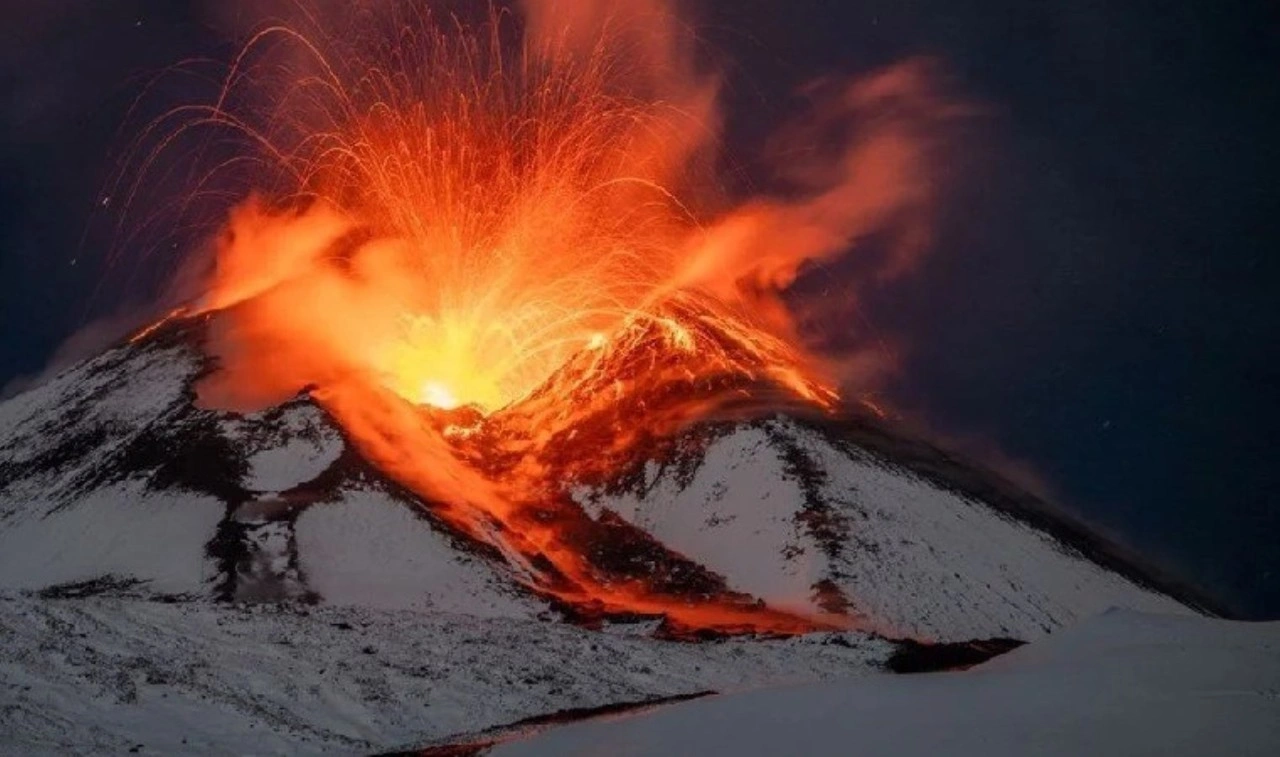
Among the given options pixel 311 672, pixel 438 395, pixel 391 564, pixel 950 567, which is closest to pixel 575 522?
pixel 391 564

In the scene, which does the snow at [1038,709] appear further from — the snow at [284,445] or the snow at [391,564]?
the snow at [284,445]

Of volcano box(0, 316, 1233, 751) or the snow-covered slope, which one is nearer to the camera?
volcano box(0, 316, 1233, 751)

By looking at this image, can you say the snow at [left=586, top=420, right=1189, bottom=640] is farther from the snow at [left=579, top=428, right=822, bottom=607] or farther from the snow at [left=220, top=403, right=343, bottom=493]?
the snow at [left=220, top=403, right=343, bottom=493]

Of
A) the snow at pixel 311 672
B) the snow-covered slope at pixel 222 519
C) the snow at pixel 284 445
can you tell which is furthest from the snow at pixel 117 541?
the snow at pixel 311 672

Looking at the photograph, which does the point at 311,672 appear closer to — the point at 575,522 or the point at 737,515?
the point at 575,522

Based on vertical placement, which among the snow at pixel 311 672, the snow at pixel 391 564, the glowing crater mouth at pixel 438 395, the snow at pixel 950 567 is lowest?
the snow at pixel 311 672

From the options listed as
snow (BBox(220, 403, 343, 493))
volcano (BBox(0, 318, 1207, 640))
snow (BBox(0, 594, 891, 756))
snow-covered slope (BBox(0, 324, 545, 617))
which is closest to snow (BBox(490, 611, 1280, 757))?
snow (BBox(0, 594, 891, 756))
